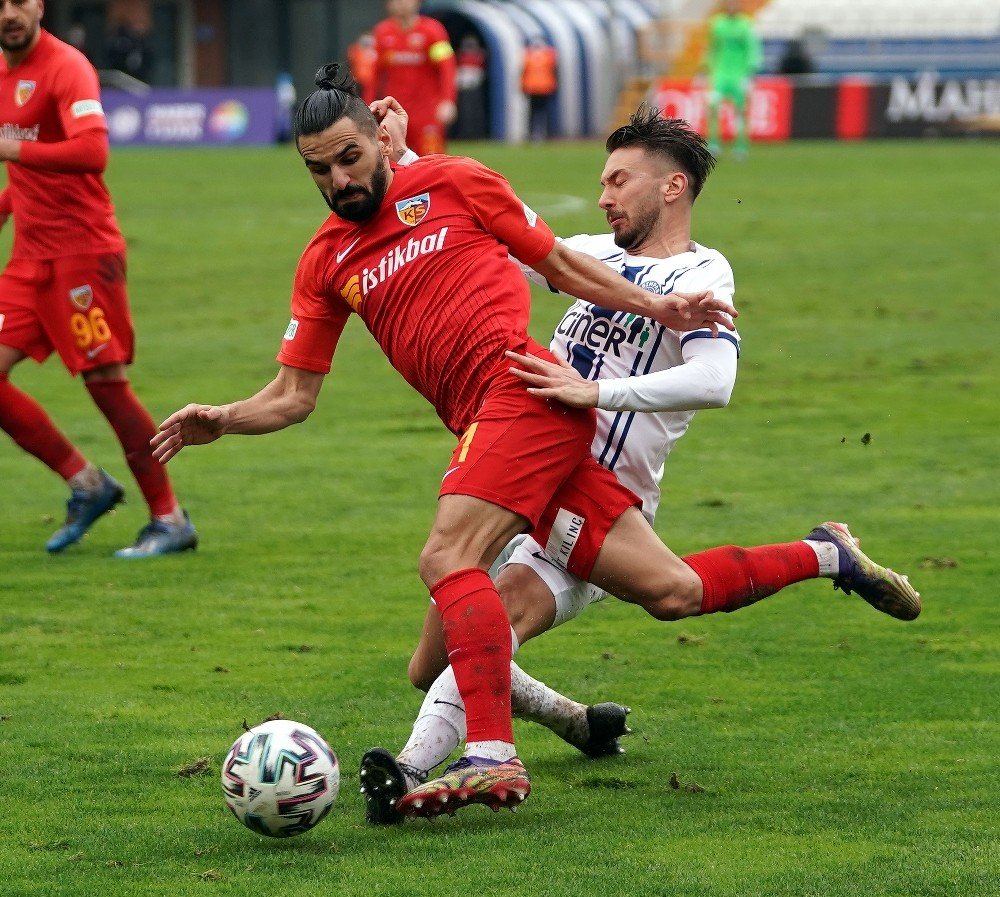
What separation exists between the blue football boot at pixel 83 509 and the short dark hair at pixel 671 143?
325 centimetres

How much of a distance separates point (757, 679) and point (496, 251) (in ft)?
5.74

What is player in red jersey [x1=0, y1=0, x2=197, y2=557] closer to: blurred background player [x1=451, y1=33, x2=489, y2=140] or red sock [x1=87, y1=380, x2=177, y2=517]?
red sock [x1=87, y1=380, x2=177, y2=517]

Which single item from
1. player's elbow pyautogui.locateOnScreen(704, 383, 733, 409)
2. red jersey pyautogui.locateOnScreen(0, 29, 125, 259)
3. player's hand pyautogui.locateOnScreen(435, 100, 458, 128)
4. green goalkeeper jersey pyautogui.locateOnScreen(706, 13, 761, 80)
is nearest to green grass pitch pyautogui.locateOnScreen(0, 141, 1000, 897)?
player's elbow pyautogui.locateOnScreen(704, 383, 733, 409)

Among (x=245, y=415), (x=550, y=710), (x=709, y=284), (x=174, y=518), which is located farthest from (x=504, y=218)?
(x=174, y=518)

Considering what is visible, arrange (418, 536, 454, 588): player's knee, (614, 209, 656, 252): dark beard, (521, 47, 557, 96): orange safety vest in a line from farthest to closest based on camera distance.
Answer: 1. (521, 47, 557, 96): orange safety vest
2. (614, 209, 656, 252): dark beard
3. (418, 536, 454, 588): player's knee

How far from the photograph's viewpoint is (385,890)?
4.03 meters

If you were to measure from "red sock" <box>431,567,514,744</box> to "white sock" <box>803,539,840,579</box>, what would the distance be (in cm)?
119

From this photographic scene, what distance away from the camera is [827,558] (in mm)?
5309

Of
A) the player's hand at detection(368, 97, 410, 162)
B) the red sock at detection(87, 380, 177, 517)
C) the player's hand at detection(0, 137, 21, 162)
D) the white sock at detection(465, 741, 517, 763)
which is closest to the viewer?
the white sock at detection(465, 741, 517, 763)

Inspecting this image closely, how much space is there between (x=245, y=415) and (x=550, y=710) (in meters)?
1.19

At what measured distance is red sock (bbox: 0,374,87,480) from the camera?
764 cm

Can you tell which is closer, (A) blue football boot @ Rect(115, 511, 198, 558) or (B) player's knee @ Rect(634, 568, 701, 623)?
(B) player's knee @ Rect(634, 568, 701, 623)

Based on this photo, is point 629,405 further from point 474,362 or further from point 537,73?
point 537,73

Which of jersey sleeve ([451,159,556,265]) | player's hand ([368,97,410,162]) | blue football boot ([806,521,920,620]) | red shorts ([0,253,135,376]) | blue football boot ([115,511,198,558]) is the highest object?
player's hand ([368,97,410,162])
